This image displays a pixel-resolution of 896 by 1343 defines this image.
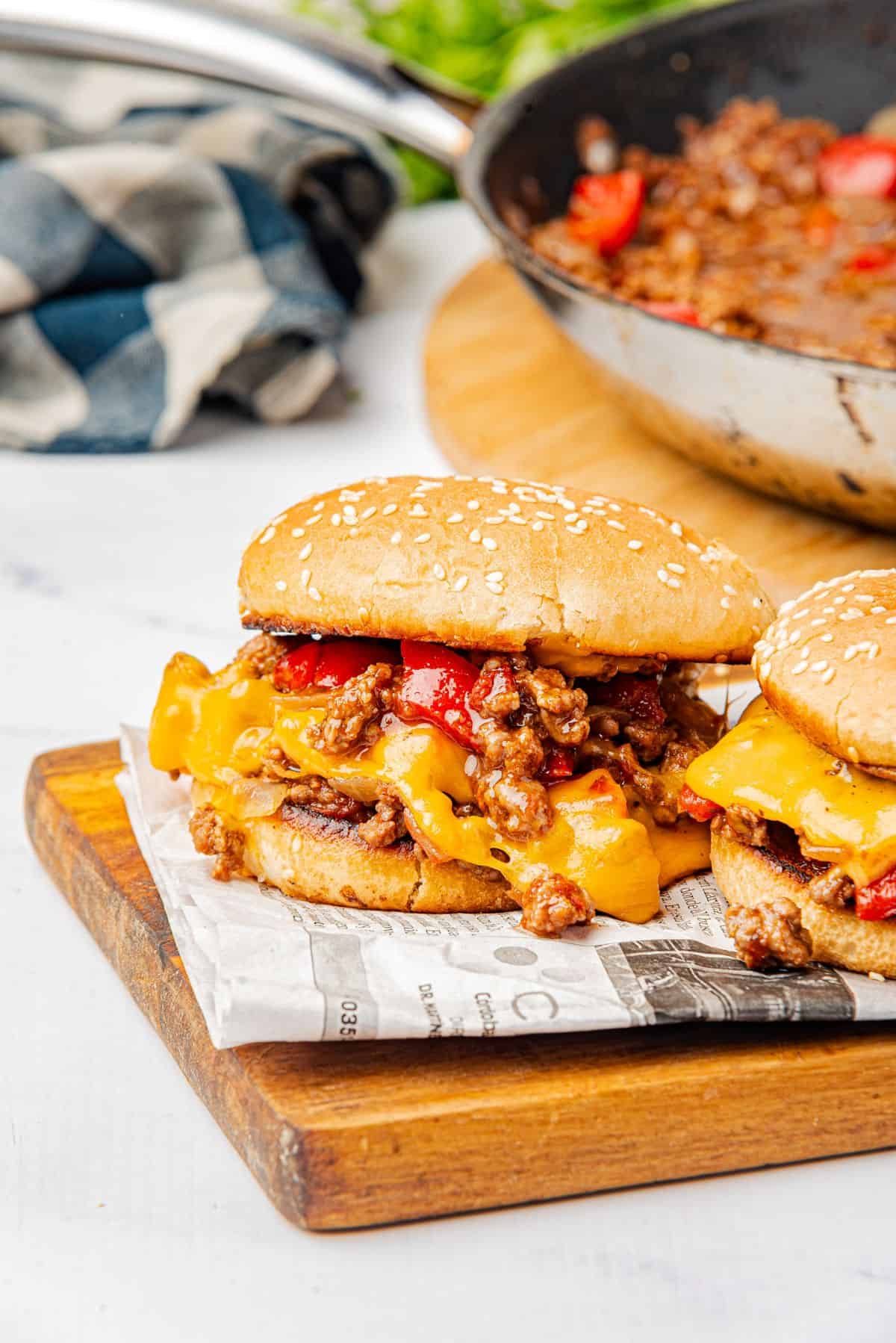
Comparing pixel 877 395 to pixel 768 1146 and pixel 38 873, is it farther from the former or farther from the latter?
pixel 38 873

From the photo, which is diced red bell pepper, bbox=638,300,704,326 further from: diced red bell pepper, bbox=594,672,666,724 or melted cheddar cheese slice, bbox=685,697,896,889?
melted cheddar cheese slice, bbox=685,697,896,889

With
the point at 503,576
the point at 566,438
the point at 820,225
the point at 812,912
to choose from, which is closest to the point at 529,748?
the point at 503,576

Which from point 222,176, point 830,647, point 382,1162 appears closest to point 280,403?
point 222,176

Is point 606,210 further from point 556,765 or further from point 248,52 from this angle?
point 556,765

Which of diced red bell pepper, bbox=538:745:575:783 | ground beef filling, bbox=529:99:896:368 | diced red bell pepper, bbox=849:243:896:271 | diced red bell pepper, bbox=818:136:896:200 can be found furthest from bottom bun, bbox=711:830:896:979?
diced red bell pepper, bbox=818:136:896:200

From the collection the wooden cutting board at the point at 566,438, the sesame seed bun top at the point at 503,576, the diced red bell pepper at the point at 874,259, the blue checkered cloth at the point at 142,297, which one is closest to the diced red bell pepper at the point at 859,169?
the diced red bell pepper at the point at 874,259
